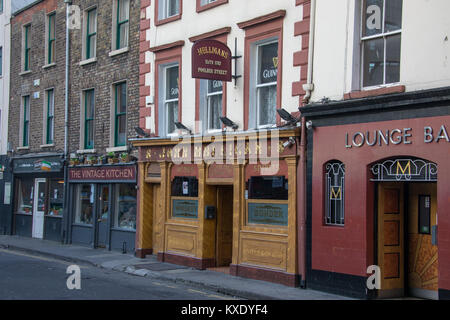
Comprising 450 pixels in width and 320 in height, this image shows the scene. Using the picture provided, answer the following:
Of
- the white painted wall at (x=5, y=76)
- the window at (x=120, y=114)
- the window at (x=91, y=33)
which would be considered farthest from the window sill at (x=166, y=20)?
the white painted wall at (x=5, y=76)

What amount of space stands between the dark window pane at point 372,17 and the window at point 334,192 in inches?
107

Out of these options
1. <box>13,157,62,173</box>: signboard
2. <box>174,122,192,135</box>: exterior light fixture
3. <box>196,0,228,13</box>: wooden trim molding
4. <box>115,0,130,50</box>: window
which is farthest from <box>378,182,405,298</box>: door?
<box>13,157,62,173</box>: signboard

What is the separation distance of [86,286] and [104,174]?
7781mm

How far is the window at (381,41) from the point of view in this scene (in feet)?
38.7

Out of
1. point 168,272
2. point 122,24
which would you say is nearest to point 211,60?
point 168,272

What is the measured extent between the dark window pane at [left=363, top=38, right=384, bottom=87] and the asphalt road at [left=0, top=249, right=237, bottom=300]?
530 centimetres

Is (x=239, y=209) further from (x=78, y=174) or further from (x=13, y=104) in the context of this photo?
(x=13, y=104)

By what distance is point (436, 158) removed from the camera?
Result: 1063cm

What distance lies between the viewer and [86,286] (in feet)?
42.3

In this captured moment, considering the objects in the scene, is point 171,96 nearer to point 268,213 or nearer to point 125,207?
point 125,207

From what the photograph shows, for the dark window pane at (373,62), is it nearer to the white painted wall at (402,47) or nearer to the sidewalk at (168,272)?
the white painted wall at (402,47)

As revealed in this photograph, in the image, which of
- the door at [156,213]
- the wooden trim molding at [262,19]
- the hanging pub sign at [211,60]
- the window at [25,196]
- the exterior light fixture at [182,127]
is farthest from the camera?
the window at [25,196]

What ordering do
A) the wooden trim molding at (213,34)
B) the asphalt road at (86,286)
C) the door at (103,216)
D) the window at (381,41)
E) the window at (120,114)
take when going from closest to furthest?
the asphalt road at (86,286) < the window at (381,41) < the wooden trim molding at (213,34) < the window at (120,114) < the door at (103,216)
